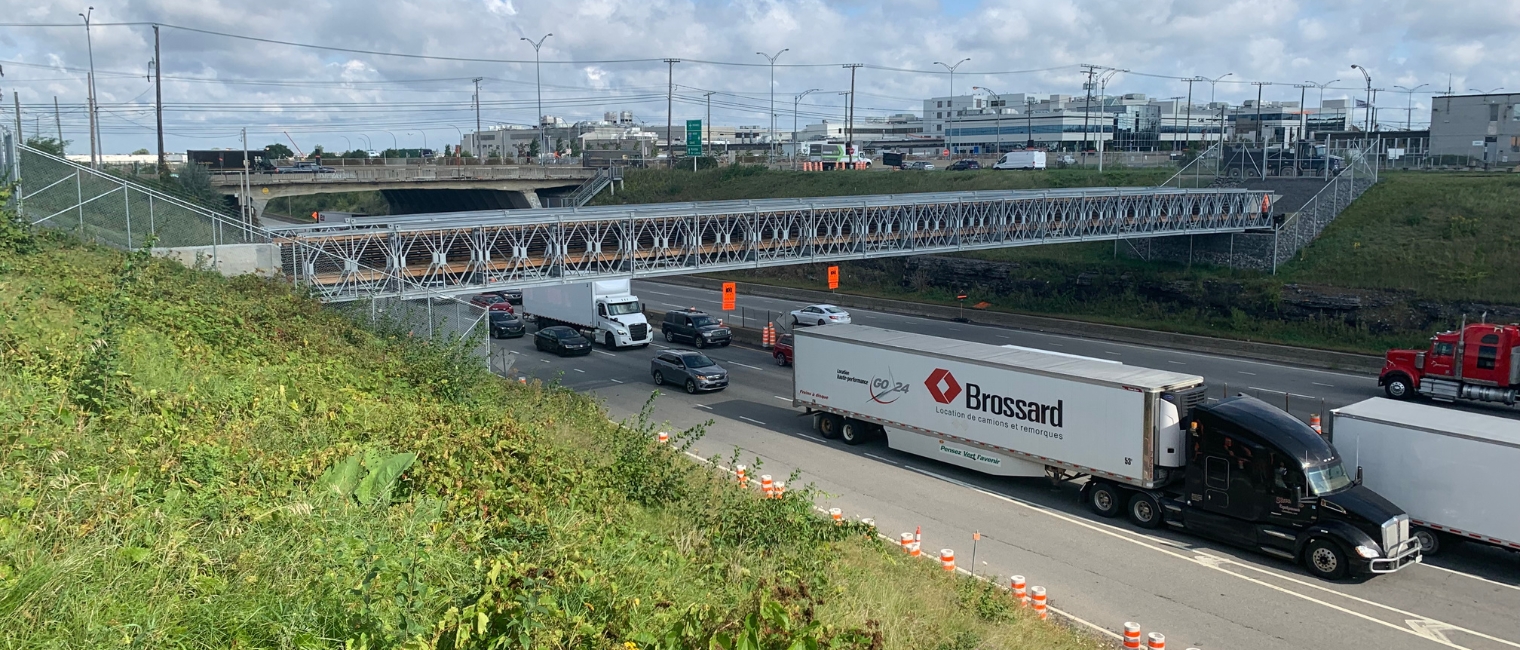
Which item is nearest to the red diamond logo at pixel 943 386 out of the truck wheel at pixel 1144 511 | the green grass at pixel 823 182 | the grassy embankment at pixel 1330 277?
the truck wheel at pixel 1144 511

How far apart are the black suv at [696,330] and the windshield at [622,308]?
154 centimetres

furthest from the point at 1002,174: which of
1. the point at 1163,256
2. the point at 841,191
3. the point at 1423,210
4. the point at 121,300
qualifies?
the point at 121,300

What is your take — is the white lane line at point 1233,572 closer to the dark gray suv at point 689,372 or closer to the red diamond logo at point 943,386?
the red diamond logo at point 943,386

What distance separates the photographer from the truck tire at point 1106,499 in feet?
63.5

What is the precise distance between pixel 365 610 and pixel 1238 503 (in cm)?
1546

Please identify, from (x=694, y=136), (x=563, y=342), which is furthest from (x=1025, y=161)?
(x=563, y=342)

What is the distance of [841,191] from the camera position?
80812 millimetres

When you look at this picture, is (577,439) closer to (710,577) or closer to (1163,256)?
(710,577)

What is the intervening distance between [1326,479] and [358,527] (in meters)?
15.2

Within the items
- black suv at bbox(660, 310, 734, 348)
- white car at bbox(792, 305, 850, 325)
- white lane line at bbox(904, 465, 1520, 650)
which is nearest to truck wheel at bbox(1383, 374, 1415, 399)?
white lane line at bbox(904, 465, 1520, 650)

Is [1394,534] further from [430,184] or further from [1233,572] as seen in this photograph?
[430,184]

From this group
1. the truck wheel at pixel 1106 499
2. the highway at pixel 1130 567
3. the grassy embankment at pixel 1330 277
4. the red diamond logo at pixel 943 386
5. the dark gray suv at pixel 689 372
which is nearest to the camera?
the highway at pixel 1130 567

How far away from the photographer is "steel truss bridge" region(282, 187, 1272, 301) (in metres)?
27.9

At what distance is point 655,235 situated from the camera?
112 ft
